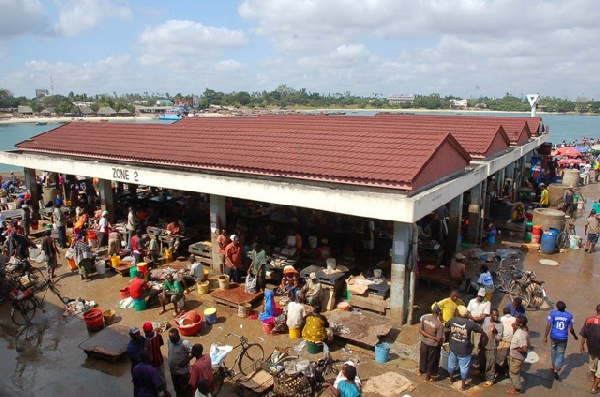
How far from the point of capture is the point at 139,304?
440 inches

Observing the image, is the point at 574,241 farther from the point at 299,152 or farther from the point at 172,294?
the point at 172,294

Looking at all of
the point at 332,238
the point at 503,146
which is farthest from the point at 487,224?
the point at 332,238

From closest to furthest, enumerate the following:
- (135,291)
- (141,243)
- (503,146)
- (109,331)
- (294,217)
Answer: (109,331), (135,291), (141,243), (294,217), (503,146)

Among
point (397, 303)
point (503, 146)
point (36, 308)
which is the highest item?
point (503, 146)

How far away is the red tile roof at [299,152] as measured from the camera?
10.5 metres

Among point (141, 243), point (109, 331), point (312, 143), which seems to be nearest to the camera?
point (109, 331)

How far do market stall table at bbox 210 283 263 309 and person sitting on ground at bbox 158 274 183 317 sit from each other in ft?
2.98

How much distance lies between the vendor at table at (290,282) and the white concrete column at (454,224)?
5.58 metres

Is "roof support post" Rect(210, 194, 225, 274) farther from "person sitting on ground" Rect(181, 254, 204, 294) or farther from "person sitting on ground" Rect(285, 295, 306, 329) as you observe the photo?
"person sitting on ground" Rect(285, 295, 306, 329)

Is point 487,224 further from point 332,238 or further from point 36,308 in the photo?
point 36,308

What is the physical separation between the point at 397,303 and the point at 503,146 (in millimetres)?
10511

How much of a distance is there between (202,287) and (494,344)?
7401 millimetres

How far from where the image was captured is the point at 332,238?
1497 centimetres

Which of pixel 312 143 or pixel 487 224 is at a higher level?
pixel 312 143
